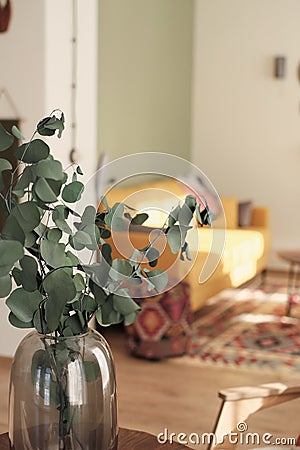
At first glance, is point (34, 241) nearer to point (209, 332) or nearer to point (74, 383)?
point (74, 383)

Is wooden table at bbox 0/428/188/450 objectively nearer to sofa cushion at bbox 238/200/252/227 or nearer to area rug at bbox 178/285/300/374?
area rug at bbox 178/285/300/374

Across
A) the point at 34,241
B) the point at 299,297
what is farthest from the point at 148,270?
the point at 299,297

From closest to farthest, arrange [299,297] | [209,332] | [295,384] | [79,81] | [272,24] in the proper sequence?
[295,384]
[79,81]
[209,332]
[299,297]
[272,24]

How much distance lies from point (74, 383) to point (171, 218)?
1.21ft

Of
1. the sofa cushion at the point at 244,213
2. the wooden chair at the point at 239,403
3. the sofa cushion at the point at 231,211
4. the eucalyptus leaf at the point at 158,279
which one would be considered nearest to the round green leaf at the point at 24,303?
the eucalyptus leaf at the point at 158,279

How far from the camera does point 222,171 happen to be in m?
7.64

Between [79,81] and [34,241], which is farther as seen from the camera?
[79,81]

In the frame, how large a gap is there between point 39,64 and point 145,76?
7.94 ft

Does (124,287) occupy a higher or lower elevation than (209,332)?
higher

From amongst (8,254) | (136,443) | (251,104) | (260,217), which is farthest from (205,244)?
(251,104)

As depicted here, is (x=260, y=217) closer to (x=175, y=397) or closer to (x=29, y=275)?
(x=175, y=397)

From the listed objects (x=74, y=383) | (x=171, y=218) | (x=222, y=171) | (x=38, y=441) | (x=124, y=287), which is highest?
(x=171, y=218)

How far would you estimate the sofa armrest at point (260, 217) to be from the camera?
696cm

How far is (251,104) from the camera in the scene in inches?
293
